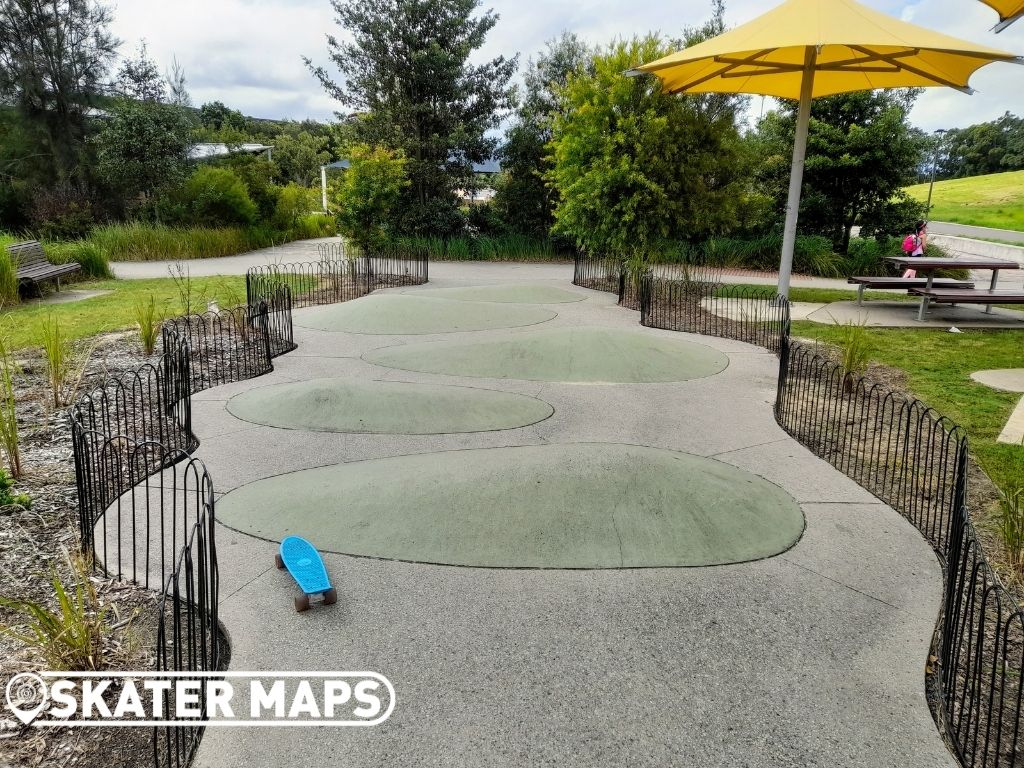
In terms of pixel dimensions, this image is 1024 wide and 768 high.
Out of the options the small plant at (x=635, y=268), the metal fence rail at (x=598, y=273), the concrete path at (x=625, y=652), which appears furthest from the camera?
the metal fence rail at (x=598, y=273)

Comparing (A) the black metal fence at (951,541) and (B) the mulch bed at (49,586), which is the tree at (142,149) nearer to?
(B) the mulch bed at (49,586)

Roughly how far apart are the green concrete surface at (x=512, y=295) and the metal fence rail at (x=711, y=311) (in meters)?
1.47

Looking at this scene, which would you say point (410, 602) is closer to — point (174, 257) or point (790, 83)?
point (790, 83)

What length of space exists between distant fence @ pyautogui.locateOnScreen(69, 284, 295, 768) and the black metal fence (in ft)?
9.35

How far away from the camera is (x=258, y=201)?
2222 cm

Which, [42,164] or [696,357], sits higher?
[42,164]

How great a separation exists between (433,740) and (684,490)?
251 cm

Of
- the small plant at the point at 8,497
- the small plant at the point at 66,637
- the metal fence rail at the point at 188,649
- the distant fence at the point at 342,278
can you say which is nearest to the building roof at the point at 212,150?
the distant fence at the point at 342,278

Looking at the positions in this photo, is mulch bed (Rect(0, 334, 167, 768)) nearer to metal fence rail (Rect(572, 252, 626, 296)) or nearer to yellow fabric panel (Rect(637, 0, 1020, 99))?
yellow fabric panel (Rect(637, 0, 1020, 99))

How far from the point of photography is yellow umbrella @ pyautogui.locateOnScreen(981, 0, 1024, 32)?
6.06 meters

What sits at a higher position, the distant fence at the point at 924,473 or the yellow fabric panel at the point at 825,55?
the yellow fabric panel at the point at 825,55

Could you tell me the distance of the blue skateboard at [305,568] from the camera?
348cm

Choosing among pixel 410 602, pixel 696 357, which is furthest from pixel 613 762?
pixel 696 357

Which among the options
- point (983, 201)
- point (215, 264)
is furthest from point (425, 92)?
point (983, 201)
